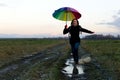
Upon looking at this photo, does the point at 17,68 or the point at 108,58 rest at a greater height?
the point at 108,58

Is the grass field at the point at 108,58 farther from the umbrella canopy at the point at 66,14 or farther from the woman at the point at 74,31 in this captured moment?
the umbrella canopy at the point at 66,14

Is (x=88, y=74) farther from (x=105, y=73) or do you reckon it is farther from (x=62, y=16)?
(x=62, y=16)

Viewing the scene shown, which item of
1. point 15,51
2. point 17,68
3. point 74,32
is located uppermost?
point 74,32

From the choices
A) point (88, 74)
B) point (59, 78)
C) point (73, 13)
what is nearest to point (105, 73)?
point (88, 74)

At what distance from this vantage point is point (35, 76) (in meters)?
16.1

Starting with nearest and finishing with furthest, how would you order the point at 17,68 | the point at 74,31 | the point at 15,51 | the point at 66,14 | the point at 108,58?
the point at 66,14 < the point at 74,31 < the point at 17,68 < the point at 108,58 < the point at 15,51

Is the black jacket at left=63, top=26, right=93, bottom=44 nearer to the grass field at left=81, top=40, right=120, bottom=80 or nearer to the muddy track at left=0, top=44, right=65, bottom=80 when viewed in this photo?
the grass field at left=81, top=40, right=120, bottom=80

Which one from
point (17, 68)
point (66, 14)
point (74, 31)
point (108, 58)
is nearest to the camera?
point (66, 14)

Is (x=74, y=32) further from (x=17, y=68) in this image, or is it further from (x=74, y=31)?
(x=17, y=68)

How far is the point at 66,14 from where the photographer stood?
19.1 meters

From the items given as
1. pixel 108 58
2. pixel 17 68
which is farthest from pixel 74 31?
pixel 108 58

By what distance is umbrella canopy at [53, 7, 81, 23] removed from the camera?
62.1ft

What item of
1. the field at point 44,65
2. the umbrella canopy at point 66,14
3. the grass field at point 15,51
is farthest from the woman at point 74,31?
the grass field at point 15,51

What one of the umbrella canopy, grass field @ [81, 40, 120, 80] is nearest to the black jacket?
the umbrella canopy
